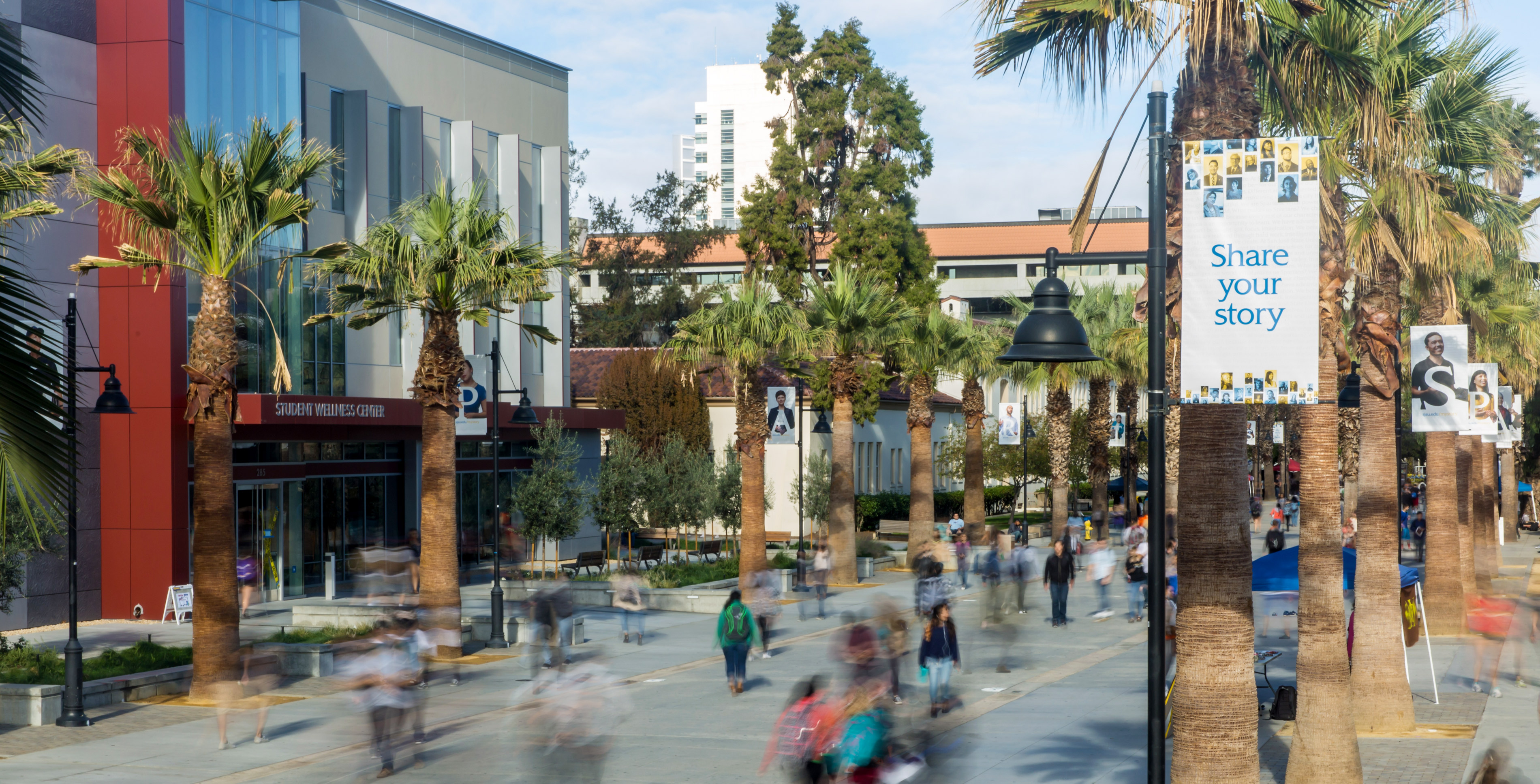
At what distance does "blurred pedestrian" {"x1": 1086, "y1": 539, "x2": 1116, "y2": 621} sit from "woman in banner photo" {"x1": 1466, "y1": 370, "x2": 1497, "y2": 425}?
978 cm

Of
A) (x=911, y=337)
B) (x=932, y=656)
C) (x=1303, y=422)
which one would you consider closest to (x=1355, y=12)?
(x=1303, y=422)

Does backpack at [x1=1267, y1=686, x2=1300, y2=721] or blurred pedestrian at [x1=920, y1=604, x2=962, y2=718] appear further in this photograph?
blurred pedestrian at [x1=920, y1=604, x2=962, y2=718]

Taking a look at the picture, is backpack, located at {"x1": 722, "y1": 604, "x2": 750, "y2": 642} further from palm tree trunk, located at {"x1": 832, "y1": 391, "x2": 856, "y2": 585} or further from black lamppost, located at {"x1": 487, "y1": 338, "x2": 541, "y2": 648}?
palm tree trunk, located at {"x1": 832, "y1": 391, "x2": 856, "y2": 585}

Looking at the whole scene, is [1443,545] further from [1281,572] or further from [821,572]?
[821,572]

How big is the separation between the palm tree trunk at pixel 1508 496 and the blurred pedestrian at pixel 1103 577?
31954 mm

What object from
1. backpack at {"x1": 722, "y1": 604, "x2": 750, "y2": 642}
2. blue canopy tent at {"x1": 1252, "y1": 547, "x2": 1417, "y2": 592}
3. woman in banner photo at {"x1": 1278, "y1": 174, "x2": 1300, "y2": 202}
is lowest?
backpack at {"x1": 722, "y1": 604, "x2": 750, "y2": 642}

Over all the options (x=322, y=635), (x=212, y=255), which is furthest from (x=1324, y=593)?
(x=322, y=635)

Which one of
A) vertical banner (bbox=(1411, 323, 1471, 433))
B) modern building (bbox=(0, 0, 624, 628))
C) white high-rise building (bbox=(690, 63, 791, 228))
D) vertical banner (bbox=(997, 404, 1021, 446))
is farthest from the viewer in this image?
white high-rise building (bbox=(690, 63, 791, 228))

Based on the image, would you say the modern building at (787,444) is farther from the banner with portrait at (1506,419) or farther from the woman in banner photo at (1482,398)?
the woman in banner photo at (1482,398)

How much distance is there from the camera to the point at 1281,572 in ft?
54.9

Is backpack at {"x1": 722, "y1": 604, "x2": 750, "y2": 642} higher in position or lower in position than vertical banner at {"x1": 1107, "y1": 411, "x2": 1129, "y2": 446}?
lower

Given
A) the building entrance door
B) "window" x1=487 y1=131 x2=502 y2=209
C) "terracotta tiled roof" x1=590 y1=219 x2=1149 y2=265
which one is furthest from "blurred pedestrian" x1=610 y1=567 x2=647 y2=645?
"terracotta tiled roof" x1=590 y1=219 x2=1149 y2=265

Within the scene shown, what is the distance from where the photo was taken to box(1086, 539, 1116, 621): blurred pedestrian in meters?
28.5

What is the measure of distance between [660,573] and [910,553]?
10.1m
